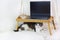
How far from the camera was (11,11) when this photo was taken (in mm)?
3699

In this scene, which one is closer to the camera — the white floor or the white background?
the white floor

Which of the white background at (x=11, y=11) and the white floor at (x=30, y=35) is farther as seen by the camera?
the white background at (x=11, y=11)

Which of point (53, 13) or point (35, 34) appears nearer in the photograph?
point (35, 34)

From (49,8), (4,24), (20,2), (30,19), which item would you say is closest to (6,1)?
(20,2)

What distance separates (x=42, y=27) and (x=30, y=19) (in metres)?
0.44

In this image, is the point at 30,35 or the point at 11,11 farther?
the point at 11,11

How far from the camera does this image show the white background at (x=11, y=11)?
3.61 metres

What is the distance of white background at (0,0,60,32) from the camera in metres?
3.61

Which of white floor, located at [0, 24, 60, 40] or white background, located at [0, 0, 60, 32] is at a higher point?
white background, located at [0, 0, 60, 32]

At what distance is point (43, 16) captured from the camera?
3.41 metres

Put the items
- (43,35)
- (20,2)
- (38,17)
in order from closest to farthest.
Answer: (43,35) → (38,17) → (20,2)

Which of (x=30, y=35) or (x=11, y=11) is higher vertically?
(x=11, y=11)

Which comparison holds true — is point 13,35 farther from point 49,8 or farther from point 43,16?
point 49,8

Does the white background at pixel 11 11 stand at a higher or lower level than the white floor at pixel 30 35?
higher
